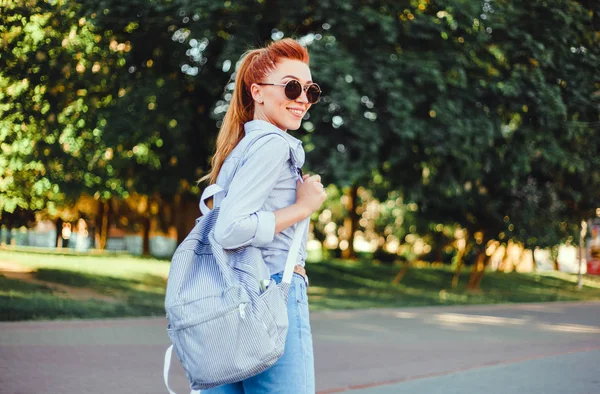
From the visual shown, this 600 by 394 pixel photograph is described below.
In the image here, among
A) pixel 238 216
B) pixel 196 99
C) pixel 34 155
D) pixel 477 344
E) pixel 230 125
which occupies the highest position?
pixel 196 99

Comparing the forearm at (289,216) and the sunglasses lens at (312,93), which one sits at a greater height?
the sunglasses lens at (312,93)

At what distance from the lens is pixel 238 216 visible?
83.3 inches

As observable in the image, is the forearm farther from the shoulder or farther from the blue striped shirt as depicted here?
the shoulder

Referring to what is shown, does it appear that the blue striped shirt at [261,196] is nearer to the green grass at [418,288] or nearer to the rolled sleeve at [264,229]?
the rolled sleeve at [264,229]

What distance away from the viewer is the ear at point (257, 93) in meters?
2.46

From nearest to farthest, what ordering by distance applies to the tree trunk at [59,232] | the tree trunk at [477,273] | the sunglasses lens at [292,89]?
the sunglasses lens at [292,89] < the tree trunk at [477,273] < the tree trunk at [59,232]

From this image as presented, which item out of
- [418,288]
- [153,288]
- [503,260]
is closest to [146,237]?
[418,288]

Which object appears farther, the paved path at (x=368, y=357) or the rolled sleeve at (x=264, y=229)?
the paved path at (x=368, y=357)

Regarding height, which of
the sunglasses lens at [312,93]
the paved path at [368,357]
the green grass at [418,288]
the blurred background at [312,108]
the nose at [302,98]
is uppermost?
the blurred background at [312,108]

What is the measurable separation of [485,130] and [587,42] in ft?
9.07

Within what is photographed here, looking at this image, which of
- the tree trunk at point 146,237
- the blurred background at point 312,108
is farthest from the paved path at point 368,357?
the tree trunk at point 146,237

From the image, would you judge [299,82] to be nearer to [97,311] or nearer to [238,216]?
[238,216]

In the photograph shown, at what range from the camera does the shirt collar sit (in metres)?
2.28

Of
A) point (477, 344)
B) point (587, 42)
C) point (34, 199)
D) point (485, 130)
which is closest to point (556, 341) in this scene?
point (477, 344)
